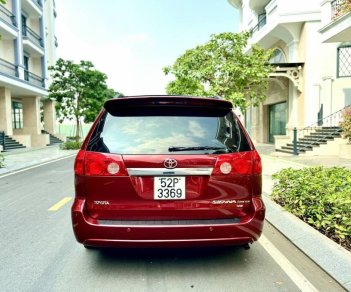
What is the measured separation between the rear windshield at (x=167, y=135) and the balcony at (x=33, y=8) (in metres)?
30.3

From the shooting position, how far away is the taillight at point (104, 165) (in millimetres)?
3154

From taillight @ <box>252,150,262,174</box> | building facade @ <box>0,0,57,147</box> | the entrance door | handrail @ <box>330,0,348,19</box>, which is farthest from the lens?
building facade @ <box>0,0,57,147</box>

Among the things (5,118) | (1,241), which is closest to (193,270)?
(1,241)

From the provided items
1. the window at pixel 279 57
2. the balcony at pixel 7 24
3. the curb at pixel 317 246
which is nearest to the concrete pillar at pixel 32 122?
the balcony at pixel 7 24

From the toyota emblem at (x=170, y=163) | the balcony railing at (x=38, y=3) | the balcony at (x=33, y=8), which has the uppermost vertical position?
the balcony railing at (x=38, y=3)

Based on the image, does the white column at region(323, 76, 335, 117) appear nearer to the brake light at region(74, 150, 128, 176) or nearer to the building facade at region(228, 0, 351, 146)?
the building facade at region(228, 0, 351, 146)

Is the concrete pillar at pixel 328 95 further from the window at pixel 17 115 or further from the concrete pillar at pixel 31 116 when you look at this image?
the window at pixel 17 115

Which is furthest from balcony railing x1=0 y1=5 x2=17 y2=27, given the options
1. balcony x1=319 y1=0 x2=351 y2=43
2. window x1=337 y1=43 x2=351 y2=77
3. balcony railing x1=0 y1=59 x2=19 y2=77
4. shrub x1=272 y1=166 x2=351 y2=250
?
shrub x1=272 y1=166 x2=351 y2=250

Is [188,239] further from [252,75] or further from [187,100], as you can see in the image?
[252,75]

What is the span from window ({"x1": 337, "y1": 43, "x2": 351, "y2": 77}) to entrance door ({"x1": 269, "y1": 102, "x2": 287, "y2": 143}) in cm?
499

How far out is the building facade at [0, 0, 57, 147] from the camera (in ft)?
83.1

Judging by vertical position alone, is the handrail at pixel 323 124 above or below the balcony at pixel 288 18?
below

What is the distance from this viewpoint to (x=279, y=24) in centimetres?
2066

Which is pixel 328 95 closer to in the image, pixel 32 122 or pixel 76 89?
pixel 76 89
